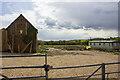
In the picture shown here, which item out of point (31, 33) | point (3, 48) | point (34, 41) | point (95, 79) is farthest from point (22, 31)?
point (95, 79)

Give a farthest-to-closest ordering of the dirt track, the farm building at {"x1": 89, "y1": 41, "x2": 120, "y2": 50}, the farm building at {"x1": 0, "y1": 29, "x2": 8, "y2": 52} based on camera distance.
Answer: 1. the farm building at {"x1": 89, "y1": 41, "x2": 120, "y2": 50}
2. the farm building at {"x1": 0, "y1": 29, "x2": 8, "y2": 52}
3. the dirt track

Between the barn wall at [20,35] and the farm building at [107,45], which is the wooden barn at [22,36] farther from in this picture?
the farm building at [107,45]

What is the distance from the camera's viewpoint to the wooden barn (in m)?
17.6

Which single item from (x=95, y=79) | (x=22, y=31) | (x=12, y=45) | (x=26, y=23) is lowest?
(x=95, y=79)

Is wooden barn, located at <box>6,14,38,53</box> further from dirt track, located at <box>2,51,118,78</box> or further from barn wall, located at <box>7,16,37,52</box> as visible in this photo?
dirt track, located at <box>2,51,118,78</box>

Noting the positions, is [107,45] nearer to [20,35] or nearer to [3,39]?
[20,35]

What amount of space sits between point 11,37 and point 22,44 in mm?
2547

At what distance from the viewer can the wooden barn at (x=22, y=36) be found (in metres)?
17.6

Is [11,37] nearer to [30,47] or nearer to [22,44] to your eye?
[22,44]

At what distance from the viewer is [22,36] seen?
1759cm

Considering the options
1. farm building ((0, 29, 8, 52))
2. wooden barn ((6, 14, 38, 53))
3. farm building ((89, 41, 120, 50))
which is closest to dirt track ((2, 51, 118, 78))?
wooden barn ((6, 14, 38, 53))

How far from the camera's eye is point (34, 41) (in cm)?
1791

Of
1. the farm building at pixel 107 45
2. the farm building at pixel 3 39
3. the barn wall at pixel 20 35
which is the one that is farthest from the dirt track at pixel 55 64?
the farm building at pixel 107 45

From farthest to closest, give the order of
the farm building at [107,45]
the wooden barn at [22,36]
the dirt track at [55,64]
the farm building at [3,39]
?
the farm building at [107,45] < the farm building at [3,39] < the wooden barn at [22,36] < the dirt track at [55,64]
